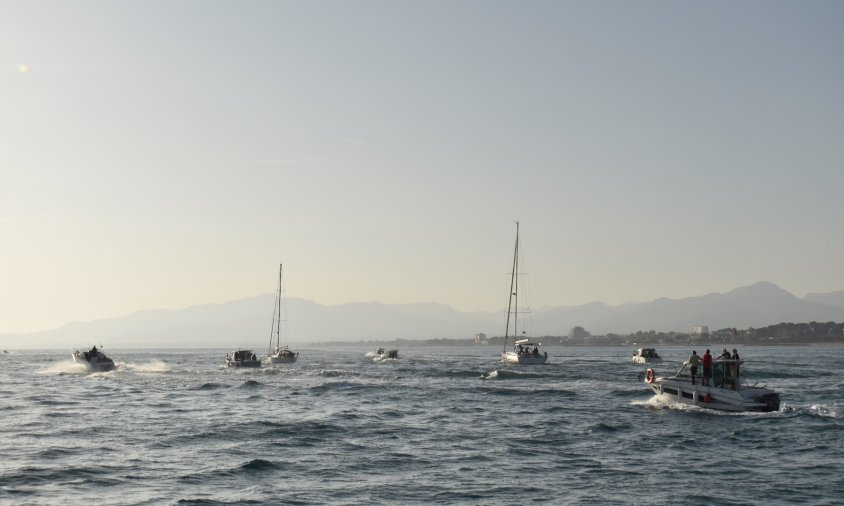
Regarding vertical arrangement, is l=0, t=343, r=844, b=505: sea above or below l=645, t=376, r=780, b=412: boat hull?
below

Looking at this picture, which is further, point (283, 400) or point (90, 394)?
point (90, 394)

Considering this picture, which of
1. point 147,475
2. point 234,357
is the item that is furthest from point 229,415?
point 234,357

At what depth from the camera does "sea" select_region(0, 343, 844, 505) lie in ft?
85.0

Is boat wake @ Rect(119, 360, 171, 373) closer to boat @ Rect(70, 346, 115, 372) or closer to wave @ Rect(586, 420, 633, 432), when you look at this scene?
boat @ Rect(70, 346, 115, 372)

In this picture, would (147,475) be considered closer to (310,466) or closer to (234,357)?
(310,466)

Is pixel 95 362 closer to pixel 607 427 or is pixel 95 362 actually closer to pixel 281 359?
pixel 281 359

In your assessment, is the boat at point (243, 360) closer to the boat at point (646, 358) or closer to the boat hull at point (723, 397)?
the boat at point (646, 358)

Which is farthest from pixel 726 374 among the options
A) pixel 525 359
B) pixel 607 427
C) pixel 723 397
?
pixel 525 359

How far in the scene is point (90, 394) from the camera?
65.0 m

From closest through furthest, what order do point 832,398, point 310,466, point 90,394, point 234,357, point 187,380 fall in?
point 310,466
point 832,398
point 90,394
point 187,380
point 234,357

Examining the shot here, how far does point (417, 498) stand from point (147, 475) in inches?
414

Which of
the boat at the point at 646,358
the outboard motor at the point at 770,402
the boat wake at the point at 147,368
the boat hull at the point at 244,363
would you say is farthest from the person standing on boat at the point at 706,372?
the boat at the point at 646,358

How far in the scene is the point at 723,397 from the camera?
4859 centimetres

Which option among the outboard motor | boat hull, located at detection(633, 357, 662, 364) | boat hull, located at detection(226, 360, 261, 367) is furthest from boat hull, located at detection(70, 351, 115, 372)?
boat hull, located at detection(633, 357, 662, 364)
